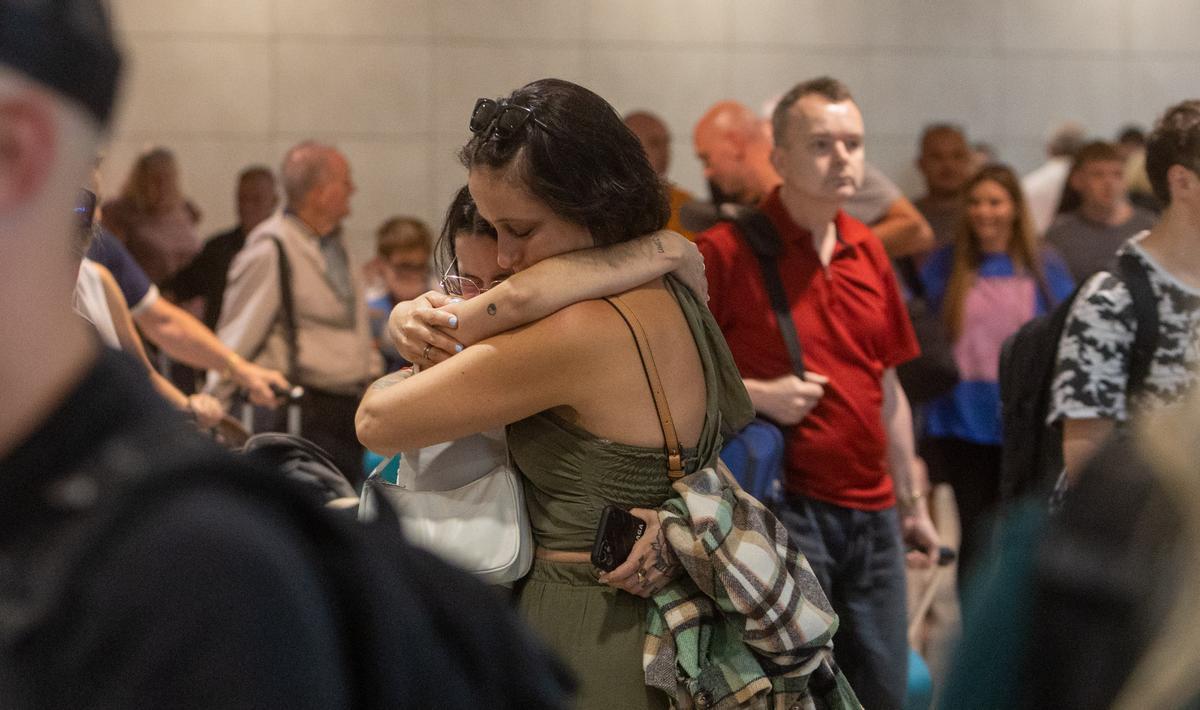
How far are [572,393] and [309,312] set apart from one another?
11.9ft

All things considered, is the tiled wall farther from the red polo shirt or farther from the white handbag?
the white handbag

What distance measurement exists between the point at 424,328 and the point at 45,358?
1418 mm

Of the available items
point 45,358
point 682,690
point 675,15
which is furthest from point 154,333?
point 675,15

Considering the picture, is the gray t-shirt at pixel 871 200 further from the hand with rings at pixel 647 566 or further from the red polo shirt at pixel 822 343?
the hand with rings at pixel 647 566

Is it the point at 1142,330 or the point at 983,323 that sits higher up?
the point at 1142,330

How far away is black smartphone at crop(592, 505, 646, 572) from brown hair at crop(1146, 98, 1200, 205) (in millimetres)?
1586

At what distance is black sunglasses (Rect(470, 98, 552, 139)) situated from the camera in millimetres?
2174

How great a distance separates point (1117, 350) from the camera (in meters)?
2.92

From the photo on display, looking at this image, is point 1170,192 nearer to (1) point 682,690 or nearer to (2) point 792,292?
(2) point 792,292

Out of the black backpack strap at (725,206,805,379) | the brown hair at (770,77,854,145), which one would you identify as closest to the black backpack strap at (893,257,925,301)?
the brown hair at (770,77,854,145)

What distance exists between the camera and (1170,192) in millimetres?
3074

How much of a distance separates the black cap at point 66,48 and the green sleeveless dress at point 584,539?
137 centimetres

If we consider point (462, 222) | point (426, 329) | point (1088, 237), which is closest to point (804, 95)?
point (462, 222)

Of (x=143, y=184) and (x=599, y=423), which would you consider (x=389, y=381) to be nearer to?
(x=599, y=423)
